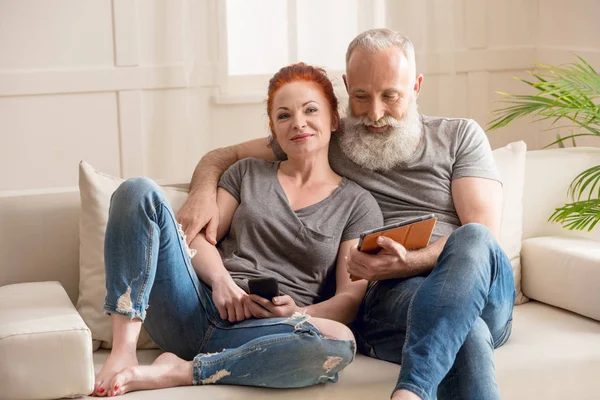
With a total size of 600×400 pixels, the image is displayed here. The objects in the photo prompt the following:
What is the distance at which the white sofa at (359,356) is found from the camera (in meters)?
1.93

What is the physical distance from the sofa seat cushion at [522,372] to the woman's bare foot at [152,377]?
0.02 meters

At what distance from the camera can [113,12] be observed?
13.3 ft

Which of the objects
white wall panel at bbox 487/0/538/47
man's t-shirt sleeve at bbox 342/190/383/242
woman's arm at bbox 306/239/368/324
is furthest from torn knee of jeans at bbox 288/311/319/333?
white wall panel at bbox 487/0/538/47

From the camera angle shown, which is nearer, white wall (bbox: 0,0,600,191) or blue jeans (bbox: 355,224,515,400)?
blue jeans (bbox: 355,224,515,400)

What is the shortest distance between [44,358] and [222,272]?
0.52 meters

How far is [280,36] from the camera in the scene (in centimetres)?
432

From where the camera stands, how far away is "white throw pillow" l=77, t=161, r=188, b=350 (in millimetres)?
2318

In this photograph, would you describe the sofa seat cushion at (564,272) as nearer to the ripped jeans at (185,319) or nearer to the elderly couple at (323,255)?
the elderly couple at (323,255)

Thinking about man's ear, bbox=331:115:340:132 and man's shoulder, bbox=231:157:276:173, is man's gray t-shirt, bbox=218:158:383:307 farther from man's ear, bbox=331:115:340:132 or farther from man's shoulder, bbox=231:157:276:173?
man's ear, bbox=331:115:340:132

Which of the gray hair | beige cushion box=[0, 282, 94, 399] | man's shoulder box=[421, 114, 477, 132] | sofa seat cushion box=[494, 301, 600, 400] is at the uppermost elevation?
the gray hair

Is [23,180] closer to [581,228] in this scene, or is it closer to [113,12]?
[113,12]

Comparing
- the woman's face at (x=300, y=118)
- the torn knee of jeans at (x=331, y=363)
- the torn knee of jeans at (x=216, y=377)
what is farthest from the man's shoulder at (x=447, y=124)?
the torn knee of jeans at (x=216, y=377)

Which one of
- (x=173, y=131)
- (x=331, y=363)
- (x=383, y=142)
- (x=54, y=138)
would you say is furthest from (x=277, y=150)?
(x=54, y=138)

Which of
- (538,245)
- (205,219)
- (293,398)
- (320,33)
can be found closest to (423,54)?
(320,33)
